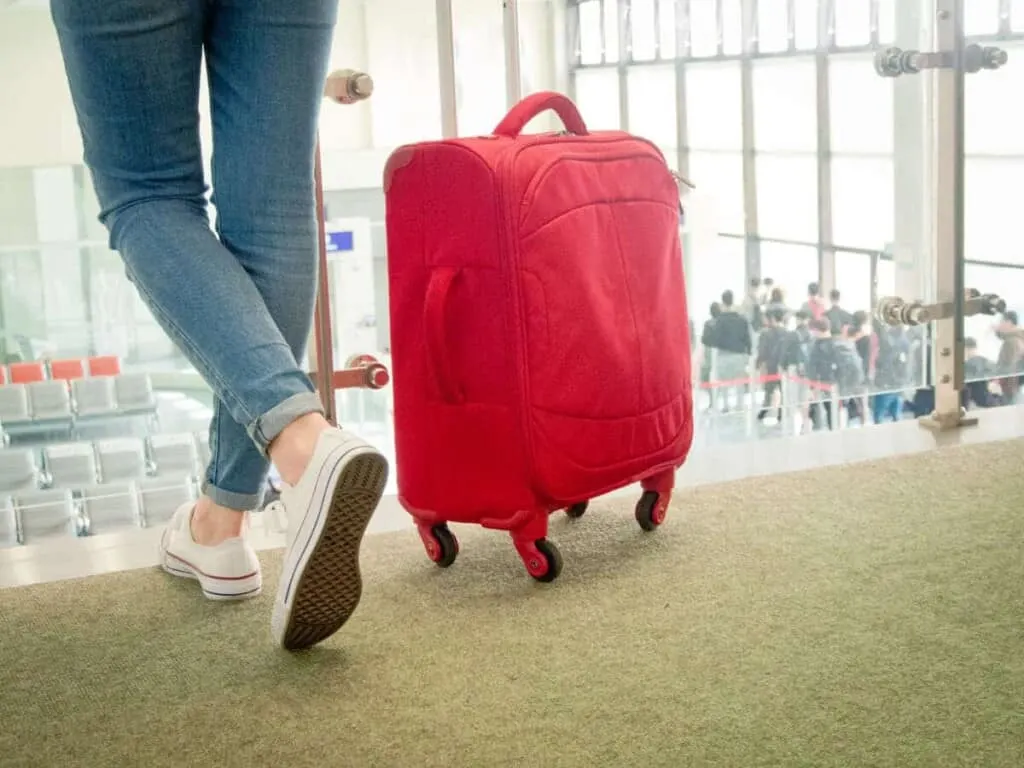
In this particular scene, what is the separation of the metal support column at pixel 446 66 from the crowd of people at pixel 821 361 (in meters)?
1.06

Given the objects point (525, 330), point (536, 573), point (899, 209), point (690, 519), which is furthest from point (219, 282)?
point (899, 209)

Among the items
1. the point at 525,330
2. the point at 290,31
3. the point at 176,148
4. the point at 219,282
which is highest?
the point at 290,31

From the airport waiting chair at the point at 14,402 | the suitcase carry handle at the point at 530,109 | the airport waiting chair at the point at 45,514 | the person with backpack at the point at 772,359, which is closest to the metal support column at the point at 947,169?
the suitcase carry handle at the point at 530,109

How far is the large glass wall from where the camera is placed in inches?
186

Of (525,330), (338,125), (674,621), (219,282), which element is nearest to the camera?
(219,282)

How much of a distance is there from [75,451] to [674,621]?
776 cm

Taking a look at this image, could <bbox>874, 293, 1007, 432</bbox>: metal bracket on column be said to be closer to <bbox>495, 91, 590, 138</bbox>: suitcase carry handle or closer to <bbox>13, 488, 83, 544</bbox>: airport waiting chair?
<bbox>495, 91, 590, 138</bbox>: suitcase carry handle

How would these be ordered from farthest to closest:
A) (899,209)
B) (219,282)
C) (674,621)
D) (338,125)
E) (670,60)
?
(670,60) → (338,125) → (899,209) → (674,621) → (219,282)

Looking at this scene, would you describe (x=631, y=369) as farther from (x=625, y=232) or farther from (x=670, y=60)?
(x=670, y=60)

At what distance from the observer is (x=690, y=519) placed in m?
1.70

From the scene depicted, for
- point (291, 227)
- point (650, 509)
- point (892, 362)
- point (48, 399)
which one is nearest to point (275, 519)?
point (650, 509)

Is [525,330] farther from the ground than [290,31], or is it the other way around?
[290,31]

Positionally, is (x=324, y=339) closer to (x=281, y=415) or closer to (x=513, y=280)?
(x=513, y=280)

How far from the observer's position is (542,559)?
4.79 ft
